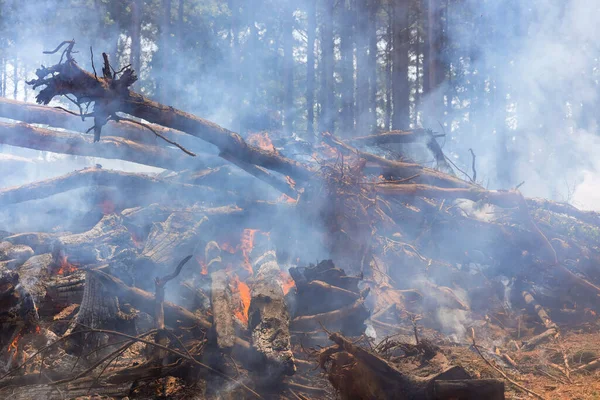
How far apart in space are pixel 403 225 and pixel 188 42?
55.3ft

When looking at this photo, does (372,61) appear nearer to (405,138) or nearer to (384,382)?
(405,138)

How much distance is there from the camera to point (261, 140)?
10.1 metres

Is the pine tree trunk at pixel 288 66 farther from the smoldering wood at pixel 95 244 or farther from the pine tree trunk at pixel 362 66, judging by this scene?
the smoldering wood at pixel 95 244

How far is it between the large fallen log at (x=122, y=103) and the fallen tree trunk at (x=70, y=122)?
1.34 m

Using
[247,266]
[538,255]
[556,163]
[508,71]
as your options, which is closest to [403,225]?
[538,255]

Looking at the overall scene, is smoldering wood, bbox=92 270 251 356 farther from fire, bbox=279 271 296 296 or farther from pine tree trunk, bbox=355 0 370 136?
pine tree trunk, bbox=355 0 370 136

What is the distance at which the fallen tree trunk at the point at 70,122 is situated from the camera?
6.79m

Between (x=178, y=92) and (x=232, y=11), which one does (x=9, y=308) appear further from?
(x=232, y=11)

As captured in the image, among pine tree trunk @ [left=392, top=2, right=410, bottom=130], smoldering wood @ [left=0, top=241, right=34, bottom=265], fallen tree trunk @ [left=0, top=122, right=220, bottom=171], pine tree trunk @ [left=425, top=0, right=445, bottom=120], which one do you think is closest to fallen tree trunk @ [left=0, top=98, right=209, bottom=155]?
fallen tree trunk @ [left=0, top=122, right=220, bottom=171]

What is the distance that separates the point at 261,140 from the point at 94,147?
3.81m

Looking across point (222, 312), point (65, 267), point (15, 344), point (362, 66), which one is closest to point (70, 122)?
point (65, 267)

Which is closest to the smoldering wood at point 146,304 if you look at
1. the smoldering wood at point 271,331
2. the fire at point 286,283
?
the smoldering wood at point 271,331

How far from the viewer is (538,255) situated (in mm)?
7211

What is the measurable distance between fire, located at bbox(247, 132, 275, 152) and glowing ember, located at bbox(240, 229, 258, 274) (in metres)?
2.88
